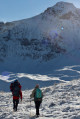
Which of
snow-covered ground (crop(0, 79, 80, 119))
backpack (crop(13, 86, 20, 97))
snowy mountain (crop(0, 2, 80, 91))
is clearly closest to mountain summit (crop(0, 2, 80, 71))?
snowy mountain (crop(0, 2, 80, 91))

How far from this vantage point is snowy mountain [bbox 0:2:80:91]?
107 meters

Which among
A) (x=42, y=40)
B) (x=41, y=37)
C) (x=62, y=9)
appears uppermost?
(x=62, y=9)

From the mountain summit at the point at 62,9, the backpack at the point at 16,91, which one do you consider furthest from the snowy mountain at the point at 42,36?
the backpack at the point at 16,91

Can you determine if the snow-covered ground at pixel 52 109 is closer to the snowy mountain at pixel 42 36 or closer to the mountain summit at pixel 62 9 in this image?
the snowy mountain at pixel 42 36

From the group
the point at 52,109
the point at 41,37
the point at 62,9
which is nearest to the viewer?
the point at 52,109

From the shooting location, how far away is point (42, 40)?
129500 millimetres

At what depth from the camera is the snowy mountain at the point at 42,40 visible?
10712 centimetres

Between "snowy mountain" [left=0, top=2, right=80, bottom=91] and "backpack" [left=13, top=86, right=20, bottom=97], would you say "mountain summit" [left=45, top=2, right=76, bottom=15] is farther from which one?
"backpack" [left=13, top=86, right=20, bottom=97]

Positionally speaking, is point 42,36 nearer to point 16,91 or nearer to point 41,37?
point 41,37

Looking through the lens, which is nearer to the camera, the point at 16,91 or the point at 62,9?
the point at 16,91

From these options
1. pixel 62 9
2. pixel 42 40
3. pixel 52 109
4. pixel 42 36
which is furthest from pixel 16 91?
pixel 62 9

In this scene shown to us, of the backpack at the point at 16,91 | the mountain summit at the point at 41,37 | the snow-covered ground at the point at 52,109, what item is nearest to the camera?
the snow-covered ground at the point at 52,109

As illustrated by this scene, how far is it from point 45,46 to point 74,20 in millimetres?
28724

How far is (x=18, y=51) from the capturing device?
118 m
